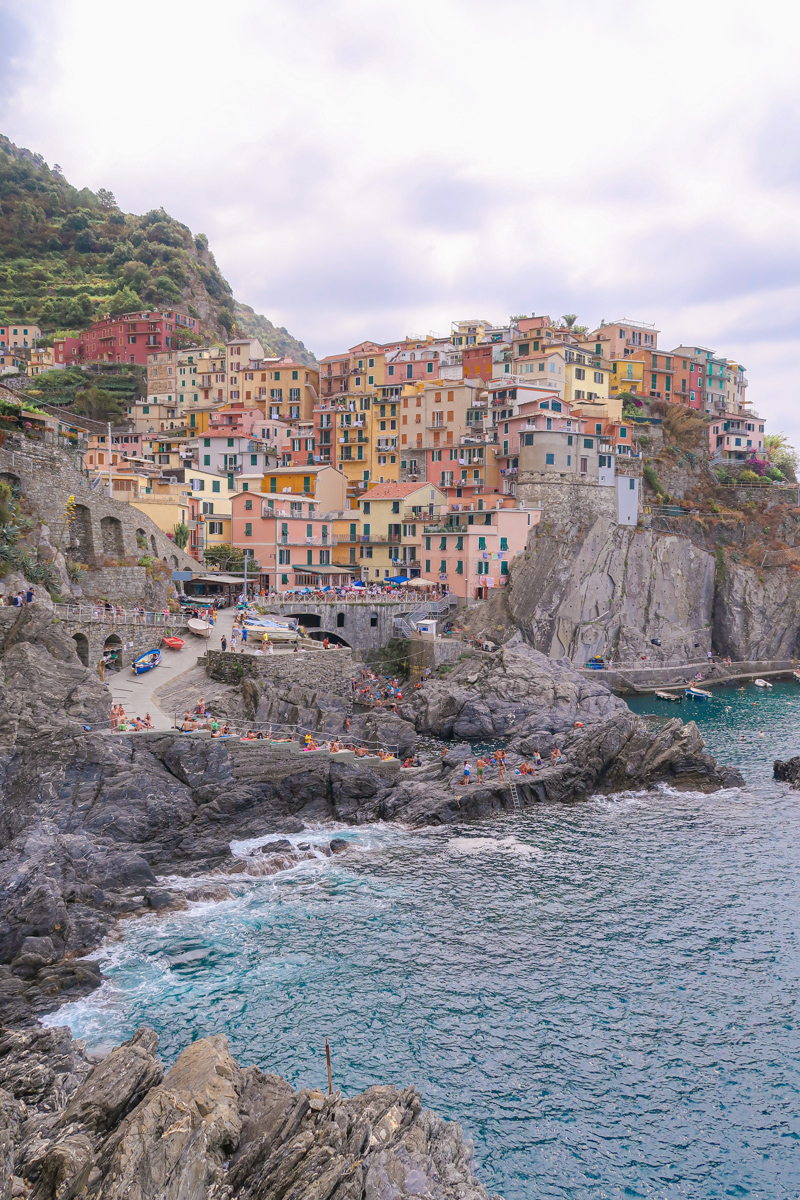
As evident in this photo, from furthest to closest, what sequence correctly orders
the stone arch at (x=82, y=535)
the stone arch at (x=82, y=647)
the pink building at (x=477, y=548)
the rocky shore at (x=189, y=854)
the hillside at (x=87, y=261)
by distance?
the hillside at (x=87, y=261) → the pink building at (x=477, y=548) → the stone arch at (x=82, y=535) → the stone arch at (x=82, y=647) → the rocky shore at (x=189, y=854)

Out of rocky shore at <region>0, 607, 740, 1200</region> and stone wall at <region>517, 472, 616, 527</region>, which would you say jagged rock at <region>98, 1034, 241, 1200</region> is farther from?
stone wall at <region>517, 472, 616, 527</region>

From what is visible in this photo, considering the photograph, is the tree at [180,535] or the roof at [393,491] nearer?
the tree at [180,535]

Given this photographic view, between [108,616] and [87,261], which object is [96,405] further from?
[108,616]

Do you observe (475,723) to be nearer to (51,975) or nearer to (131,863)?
(131,863)

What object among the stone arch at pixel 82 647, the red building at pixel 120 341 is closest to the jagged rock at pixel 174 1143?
the stone arch at pixel 82 647

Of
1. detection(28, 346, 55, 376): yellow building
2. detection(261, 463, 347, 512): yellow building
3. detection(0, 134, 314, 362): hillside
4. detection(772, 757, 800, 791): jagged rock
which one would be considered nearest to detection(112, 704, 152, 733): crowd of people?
detection(772, 757, 800, 791): jagged rock

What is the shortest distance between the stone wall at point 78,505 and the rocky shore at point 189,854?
10.8m

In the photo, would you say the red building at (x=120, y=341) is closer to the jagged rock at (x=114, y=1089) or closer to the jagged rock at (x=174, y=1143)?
the jagged rock at (x=114, y=1089)

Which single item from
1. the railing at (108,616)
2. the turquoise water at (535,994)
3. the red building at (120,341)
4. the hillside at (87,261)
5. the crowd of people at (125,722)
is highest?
the hillside at (87,261)

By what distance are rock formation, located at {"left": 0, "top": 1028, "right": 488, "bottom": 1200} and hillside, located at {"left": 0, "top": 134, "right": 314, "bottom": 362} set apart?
110 meters

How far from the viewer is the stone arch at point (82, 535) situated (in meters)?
48.2

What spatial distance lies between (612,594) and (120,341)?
68.9 metres

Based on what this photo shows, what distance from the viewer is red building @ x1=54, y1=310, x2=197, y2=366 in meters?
107

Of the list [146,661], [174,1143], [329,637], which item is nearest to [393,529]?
[329,637]
